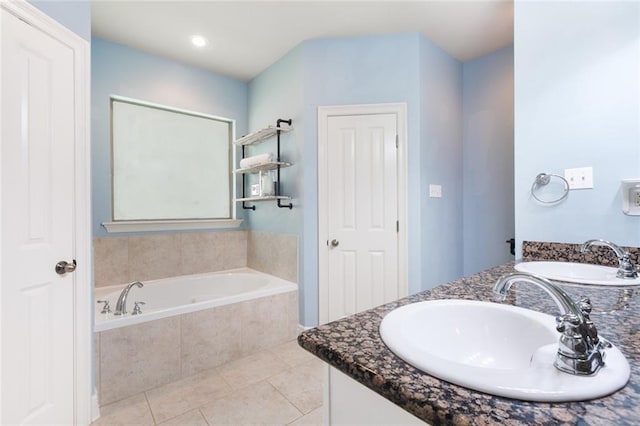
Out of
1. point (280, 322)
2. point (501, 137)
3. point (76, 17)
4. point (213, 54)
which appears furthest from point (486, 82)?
point (76, 17)

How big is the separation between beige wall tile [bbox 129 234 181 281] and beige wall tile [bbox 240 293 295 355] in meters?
1.04

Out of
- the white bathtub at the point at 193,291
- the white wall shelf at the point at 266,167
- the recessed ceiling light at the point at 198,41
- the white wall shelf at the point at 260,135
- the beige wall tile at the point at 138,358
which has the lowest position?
the beige wall tile at the point at 138,358

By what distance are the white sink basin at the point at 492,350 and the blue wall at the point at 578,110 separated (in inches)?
45.1

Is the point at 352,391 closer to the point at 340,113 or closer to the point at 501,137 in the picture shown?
the point at 340,113

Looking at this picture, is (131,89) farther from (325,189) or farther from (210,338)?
(210,338)

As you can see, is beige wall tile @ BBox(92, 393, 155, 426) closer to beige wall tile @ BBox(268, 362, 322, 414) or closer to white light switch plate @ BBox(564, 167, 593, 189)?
beige wall tile @ BBox(268, 362, 322, 414)

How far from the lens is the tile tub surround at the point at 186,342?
72.2 inches

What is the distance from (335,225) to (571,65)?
1801mm

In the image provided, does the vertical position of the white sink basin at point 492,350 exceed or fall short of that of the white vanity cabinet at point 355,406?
it exceeds it

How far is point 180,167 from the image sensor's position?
3.08 m

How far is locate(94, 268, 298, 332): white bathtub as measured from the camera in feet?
7.21

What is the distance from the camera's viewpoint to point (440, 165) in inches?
108

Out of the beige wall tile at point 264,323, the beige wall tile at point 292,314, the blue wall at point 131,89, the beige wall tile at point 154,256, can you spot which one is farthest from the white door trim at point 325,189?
the beige wall tile at point 154,256

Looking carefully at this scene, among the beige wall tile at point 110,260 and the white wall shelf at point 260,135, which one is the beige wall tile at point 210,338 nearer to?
the beige wall tile at point 110,260
